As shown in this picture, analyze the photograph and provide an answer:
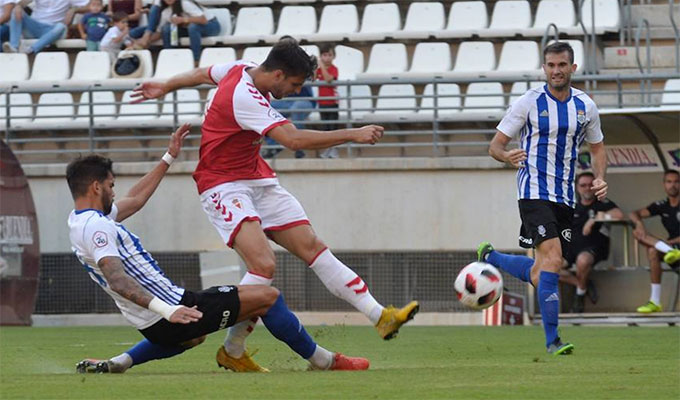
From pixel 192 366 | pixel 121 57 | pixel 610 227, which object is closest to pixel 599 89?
pixel 610 227

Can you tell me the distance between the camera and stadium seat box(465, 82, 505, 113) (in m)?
18.8

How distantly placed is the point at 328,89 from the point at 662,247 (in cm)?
505

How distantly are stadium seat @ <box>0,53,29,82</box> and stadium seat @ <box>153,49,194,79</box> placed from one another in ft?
7.45

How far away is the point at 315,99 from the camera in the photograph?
18.4 m

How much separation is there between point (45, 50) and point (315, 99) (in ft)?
21.2

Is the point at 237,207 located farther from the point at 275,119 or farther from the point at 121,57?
the point at 121,57

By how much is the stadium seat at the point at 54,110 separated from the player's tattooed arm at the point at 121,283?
476 inches

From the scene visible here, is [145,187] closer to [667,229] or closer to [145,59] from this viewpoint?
[667,229]

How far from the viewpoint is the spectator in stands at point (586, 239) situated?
57.9 feet

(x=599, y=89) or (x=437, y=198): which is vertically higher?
(x=599, y=89)

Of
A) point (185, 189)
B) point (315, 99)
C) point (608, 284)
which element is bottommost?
point (608, 284)

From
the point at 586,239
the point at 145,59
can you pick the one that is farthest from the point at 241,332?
the point at 145,59

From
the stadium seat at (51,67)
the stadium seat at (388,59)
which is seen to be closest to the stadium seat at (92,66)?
the stadium seat at (51,67)

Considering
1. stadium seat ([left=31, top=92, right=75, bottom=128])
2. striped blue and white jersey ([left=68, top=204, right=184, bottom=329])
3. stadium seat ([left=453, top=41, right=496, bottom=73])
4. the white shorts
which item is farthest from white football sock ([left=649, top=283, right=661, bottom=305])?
striped blue and white jersey ([left=68, top=204, right=184, bottom=329])
